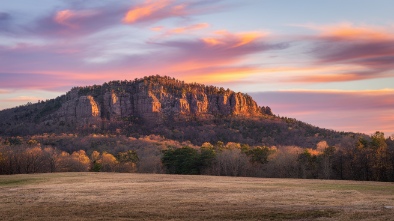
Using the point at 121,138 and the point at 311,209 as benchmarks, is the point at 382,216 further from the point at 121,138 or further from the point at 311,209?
the point at 121,138

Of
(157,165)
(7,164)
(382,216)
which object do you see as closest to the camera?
(382,216)

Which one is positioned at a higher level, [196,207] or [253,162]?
[196,207]

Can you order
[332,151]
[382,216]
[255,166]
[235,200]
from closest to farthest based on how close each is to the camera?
[382,216], [235,200], [332,151], [255,166]

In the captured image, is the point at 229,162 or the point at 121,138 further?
the point at 121,138

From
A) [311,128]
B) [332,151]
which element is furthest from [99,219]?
[311,128]

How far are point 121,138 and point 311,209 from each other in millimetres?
166692

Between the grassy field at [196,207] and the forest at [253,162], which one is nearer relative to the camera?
the grassy field at [196,207]

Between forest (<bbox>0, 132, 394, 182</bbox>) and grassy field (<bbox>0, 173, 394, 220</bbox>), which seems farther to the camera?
forest (<bbox>0, 132, 394, 182</bbox>)

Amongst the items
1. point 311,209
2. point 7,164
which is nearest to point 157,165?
point 7,164

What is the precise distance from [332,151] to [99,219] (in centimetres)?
6903

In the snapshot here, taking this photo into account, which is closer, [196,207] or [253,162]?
[196,207]

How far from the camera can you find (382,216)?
25.5 m

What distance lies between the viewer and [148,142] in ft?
604

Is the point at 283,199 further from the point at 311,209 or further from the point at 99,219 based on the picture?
the point at 99,219
